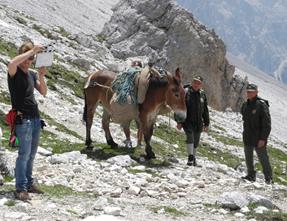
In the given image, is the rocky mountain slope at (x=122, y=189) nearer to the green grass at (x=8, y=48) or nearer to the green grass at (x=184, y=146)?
the green grass at (x=184, y=146)

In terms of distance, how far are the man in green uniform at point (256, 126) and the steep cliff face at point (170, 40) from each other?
45135mm

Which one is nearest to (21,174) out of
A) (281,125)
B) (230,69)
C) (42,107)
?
(42,107)

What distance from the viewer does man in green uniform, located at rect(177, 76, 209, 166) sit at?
15047 millimetres

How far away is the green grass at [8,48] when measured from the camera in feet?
107

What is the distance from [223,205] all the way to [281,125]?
78575mm

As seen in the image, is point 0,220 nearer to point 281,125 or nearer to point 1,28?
point 1,28

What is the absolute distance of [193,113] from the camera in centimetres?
1514

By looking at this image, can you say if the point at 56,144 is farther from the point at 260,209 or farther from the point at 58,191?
the point at 260,209

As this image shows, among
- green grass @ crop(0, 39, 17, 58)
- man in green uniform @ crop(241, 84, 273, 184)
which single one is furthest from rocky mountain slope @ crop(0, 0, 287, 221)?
green grass @ crop(0, 39, 17, 58)

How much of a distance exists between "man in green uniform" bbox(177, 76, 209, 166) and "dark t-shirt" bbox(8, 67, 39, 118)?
6.21 metres

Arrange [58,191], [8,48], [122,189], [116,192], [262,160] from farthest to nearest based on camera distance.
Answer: [8,48]
[262,160]
[122,189]
[116,192]
[58,191]

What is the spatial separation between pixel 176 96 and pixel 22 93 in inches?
228

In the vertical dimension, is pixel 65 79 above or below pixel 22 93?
below

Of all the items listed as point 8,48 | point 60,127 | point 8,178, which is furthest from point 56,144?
point 8,48
